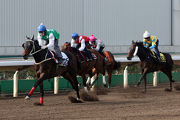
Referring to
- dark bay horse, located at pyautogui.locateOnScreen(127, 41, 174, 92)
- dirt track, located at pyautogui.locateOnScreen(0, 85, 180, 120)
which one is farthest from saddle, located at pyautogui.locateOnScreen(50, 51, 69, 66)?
dark bay horse, located at pyautogui.locateOnScreen(127, 41, 174, 92)

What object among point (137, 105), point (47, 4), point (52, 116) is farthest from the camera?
point (47, 4)

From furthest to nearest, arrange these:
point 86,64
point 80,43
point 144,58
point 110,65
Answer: point 110,65, point 144,58, point 80,43, point 86,64

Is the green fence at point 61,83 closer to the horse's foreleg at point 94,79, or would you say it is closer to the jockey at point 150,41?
the horse's foreleg at point 94,79

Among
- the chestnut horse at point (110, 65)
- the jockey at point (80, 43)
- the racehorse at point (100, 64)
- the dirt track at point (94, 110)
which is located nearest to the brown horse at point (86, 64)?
the racehorse at point (100, 64)

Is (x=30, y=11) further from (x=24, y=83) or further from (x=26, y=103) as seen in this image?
(x=26, y=103)

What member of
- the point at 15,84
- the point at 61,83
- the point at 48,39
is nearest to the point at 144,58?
the point at 61,83

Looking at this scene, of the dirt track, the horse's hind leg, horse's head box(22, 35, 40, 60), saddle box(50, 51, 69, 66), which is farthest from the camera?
the horse's hind leg

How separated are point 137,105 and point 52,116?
2497 millimetres

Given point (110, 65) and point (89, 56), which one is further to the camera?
point (110, 65)

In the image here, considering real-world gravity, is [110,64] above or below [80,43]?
below

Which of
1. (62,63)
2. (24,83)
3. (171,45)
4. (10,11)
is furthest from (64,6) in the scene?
(62,63)

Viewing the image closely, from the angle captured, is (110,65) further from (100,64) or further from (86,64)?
(86,64)

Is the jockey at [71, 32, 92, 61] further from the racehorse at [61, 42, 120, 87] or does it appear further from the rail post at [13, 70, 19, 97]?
the rail post at [13, 70, 19, 97]

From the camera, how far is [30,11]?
24.0 metres
